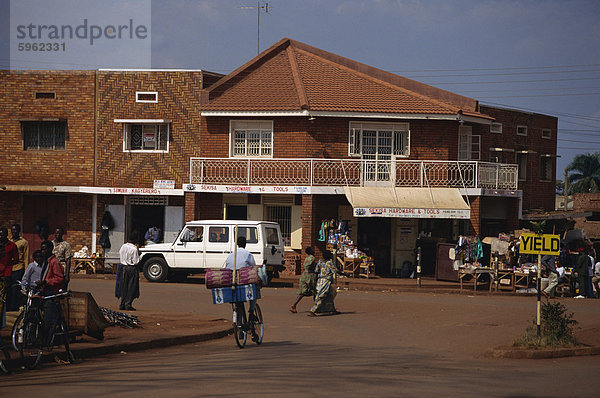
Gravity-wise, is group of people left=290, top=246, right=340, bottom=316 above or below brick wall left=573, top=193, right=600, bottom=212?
below

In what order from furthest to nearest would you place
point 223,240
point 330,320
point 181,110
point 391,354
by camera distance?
point 181,110, point 223,240, point 330,320, point 391,354

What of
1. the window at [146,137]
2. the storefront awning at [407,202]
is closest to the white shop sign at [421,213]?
the storefront awning at [407,202]

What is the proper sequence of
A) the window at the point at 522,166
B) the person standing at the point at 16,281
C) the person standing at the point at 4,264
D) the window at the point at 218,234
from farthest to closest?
the window at the point at 522,166 < the window at the point at 218,234 < the person standing at the point at 16,281 < the person standing at the point at 4,264

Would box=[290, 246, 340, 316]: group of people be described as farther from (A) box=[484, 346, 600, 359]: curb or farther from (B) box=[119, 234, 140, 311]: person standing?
(A) box=[484, 346, 600, 359]: curb

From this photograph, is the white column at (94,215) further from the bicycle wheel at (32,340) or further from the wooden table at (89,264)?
the bicycle wheel at (32,340)

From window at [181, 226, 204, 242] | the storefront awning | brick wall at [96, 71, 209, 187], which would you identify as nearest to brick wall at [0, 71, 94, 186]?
brick wall at [96, 71, 209, 187]

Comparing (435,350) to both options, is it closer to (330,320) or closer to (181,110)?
(330,320)

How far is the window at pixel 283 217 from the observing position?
30.4 metres

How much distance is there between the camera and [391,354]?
12250 millimetres

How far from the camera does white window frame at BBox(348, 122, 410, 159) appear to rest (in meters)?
30.0

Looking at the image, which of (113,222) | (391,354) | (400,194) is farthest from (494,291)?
(113,222)

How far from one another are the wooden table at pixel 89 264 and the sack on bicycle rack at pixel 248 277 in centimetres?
1810

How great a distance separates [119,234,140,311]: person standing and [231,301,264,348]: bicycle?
16.3 ft

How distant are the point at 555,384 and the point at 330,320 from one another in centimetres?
819
